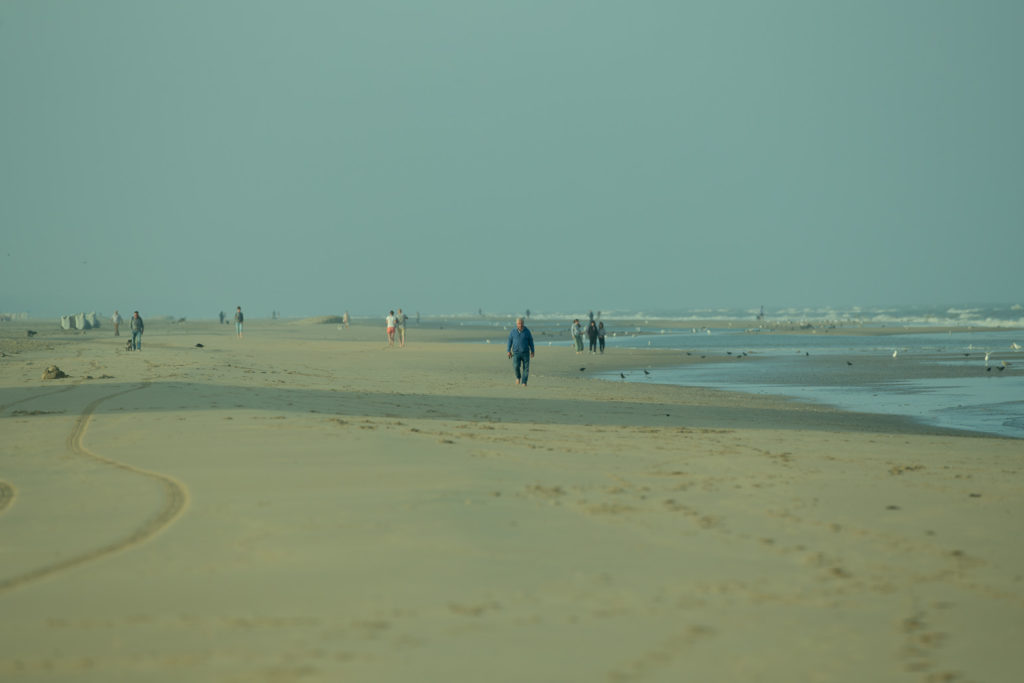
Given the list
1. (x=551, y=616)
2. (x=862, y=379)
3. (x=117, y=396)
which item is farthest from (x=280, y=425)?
(x=862, y=379)

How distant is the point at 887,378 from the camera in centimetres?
2853

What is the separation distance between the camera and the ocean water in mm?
19202

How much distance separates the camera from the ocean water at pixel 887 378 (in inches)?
756

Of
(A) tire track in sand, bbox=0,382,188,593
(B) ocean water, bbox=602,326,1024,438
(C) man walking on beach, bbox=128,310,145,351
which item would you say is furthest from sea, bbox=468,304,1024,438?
(C) man walking on beach, bbox=128,310,145,351

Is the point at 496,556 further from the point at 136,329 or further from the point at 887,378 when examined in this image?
the point at 136,329

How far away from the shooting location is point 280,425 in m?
12.3

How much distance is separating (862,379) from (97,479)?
24.6 m

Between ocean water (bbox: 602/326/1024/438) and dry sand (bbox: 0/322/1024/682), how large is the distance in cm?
720

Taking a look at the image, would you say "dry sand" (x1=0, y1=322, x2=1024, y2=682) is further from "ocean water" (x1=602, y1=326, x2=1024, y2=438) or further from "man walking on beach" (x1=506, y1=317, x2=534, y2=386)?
"man walking on beach" (x1=506, y1=317, x2=534, y2=386)

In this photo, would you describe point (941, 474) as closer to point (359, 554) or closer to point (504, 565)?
point (504, 565)

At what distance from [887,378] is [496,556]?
2568cm

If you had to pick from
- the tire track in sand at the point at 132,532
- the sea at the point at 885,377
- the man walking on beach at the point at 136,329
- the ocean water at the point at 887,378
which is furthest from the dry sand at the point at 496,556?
the man walking on beach at the point at 136,329

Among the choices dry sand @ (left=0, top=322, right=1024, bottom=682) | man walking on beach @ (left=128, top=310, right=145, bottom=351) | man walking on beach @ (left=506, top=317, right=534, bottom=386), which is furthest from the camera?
man walking on beach @ (left=128, top=310, right=145, bottom=351)

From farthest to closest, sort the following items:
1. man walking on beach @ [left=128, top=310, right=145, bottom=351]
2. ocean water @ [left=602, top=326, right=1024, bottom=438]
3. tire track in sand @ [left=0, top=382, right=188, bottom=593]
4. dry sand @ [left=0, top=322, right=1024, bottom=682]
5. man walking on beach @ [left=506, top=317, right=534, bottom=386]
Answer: man walking on beach @ [left=128, top=310, right=145, bottom=351] → man walking on beach @ [left=506, top=317, right=534, bottom=386] → ocean water @ [left=602, top=326, right=1024, bottom=438] → tire track in sand @ [left=0, top=382, right=188, bottom=593] → dry sand @ [left=0, top=322, right=1024, bottom=682]
